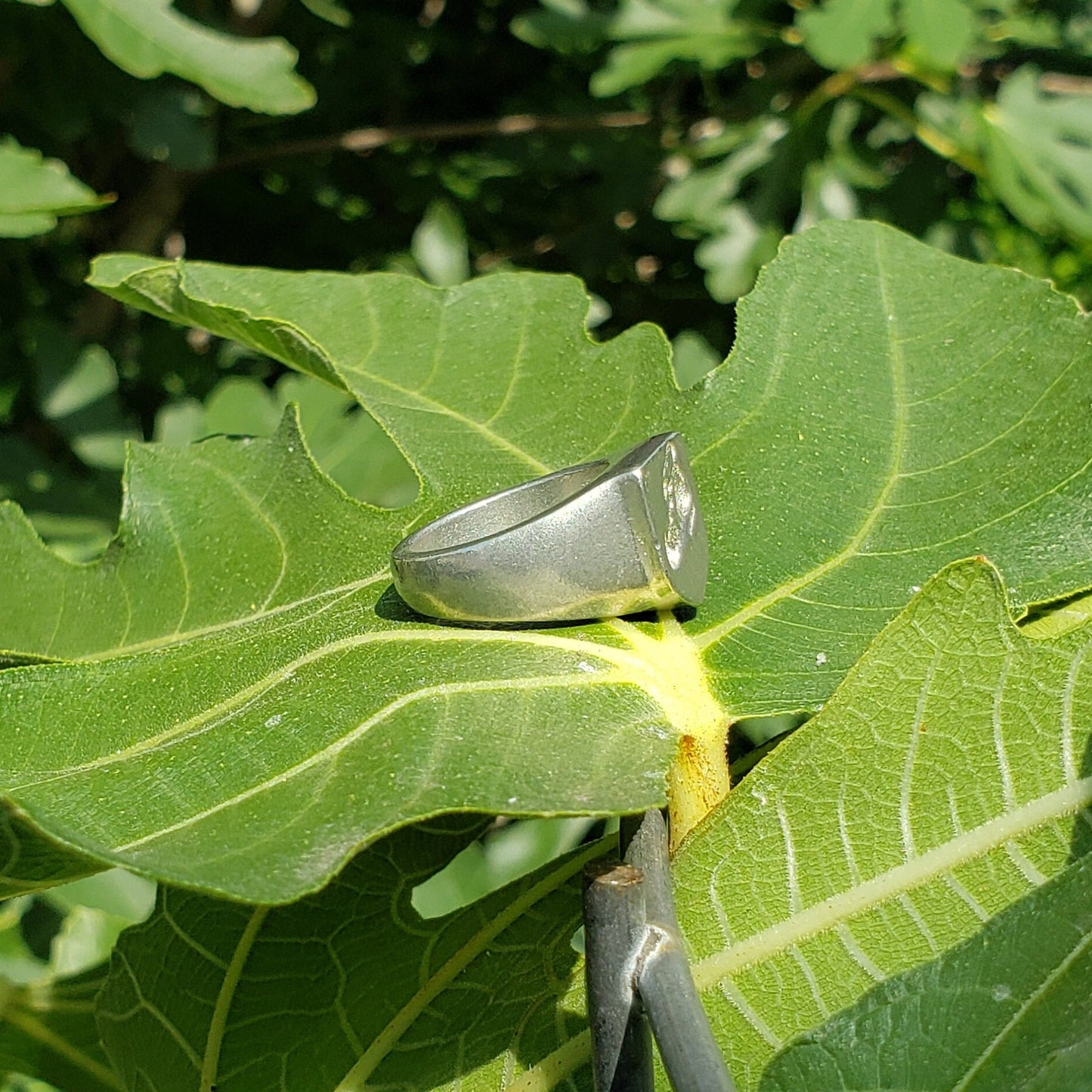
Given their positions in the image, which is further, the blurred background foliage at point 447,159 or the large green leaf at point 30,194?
the blurred background foliage at point 447,159

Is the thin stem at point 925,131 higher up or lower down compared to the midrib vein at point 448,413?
lower down

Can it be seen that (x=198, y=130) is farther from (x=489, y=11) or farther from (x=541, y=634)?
(x=541, y=634)

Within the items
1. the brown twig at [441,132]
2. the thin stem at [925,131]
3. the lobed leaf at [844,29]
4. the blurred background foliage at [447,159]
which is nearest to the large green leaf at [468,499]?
the blurred background foliage at [447,159]

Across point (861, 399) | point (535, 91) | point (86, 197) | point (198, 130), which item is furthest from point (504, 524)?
point (535, 91)

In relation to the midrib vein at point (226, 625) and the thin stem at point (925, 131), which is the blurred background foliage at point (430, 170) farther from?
the midrib vein at point (226, 625)

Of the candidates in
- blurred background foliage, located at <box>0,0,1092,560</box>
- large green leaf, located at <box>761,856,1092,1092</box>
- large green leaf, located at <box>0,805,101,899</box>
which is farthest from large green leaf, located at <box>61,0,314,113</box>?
large green leaf, located at <box>761,856,1092,1092</box>

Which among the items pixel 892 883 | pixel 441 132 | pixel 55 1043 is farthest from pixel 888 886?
pixel 441 132

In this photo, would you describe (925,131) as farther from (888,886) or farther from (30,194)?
(888,886)
